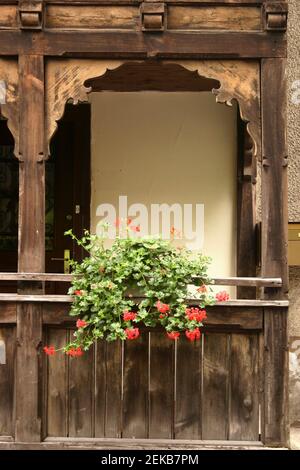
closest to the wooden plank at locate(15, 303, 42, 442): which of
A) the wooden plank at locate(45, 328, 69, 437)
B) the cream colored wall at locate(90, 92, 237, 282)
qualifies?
the wooden plank at locate(45, 328, 69, 437)

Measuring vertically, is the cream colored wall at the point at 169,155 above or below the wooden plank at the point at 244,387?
above

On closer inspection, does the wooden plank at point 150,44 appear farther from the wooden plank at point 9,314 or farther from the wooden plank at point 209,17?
the wooden plank at point 9,314

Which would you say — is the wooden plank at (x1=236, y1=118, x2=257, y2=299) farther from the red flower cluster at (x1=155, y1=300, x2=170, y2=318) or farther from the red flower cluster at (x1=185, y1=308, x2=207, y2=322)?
the red flower cluster at (x1=155, y1=300, x2=170, y2=318)

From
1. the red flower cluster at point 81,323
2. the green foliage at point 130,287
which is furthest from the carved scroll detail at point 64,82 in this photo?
the red flower cluster at point 81,323

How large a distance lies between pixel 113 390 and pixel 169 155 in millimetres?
2766

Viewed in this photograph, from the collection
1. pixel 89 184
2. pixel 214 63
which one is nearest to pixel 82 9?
pixel 214 63

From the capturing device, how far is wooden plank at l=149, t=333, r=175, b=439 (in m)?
5.05

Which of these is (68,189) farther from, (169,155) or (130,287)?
(130,287)

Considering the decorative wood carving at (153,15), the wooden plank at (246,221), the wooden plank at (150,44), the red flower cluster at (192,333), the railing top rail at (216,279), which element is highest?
the decorative wood carving at (153,15)

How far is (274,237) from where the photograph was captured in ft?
16.3

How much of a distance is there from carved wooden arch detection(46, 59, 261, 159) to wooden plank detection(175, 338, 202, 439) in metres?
1.64

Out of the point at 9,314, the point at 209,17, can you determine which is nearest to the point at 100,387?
the point at 9,314

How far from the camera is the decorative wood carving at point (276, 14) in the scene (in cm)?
493

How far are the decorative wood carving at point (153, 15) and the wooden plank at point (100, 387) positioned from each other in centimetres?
252
